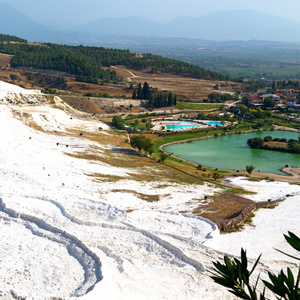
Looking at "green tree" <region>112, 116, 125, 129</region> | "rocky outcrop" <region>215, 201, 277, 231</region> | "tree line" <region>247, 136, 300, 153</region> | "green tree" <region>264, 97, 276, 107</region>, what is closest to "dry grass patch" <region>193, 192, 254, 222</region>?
"rocky outcrop" <region>215, 201, 277, 231</region>

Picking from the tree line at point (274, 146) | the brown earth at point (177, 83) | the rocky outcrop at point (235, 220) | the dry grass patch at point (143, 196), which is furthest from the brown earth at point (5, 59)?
the rocky outcrop at point (235, 220)

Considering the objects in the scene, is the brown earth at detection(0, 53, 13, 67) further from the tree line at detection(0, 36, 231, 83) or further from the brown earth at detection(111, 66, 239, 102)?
the brown earth at detection(111, 66, 239, 102)

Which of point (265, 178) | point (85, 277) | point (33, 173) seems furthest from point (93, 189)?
point (265, 178)

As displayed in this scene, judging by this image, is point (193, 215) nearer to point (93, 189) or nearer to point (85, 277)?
point (93, 189)

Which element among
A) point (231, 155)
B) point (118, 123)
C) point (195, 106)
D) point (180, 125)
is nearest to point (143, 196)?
point (231, 155)

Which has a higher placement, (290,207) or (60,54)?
(60,54)

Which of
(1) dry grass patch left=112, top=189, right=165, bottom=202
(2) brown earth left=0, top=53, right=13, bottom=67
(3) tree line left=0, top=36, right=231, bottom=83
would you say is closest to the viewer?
(1) dry grass patch left=112, top=189, right=165, bottom=202

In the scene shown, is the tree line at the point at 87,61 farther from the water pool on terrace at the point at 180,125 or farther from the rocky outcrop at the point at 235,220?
the rocky outcrop at the point at 235,220

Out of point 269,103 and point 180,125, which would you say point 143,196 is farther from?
point 269,103
